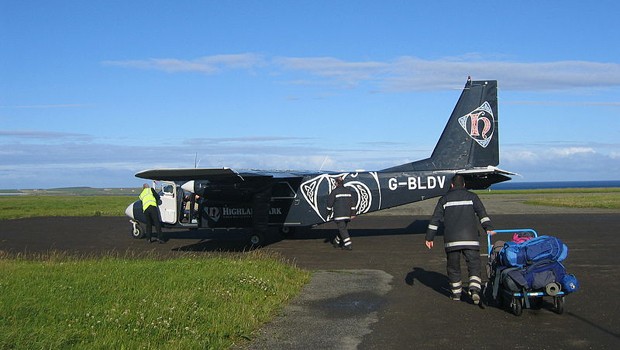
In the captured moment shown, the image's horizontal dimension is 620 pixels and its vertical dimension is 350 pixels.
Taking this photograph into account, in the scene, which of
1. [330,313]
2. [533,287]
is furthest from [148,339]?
→ [533,287]

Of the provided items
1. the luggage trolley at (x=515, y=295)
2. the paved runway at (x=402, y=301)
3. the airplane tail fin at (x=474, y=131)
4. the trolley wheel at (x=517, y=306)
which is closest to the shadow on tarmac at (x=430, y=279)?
the paved runway at (x=402, y=301)

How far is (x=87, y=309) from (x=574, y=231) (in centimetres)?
1664

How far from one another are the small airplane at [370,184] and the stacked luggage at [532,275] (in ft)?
33.1

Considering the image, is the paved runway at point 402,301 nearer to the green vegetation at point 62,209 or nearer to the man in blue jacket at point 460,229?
the man in blue jacket at point 460,229

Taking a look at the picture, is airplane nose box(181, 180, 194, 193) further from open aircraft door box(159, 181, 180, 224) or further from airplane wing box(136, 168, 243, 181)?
airplane wing box(136, 168, 243, 181)

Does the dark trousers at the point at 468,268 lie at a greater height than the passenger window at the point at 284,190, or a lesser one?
lesser

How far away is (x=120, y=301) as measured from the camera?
9219mm

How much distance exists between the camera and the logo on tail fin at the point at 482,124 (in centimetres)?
1906

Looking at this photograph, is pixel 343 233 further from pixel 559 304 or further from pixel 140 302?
pixel 559 304

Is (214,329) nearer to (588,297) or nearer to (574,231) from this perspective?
(588,297)

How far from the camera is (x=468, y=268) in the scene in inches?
368

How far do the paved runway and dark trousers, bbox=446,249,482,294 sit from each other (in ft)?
1.01

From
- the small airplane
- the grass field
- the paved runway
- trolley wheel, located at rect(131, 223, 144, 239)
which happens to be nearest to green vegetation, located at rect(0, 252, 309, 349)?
the paved runway

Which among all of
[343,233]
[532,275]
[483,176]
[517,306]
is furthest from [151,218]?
[532,275]
